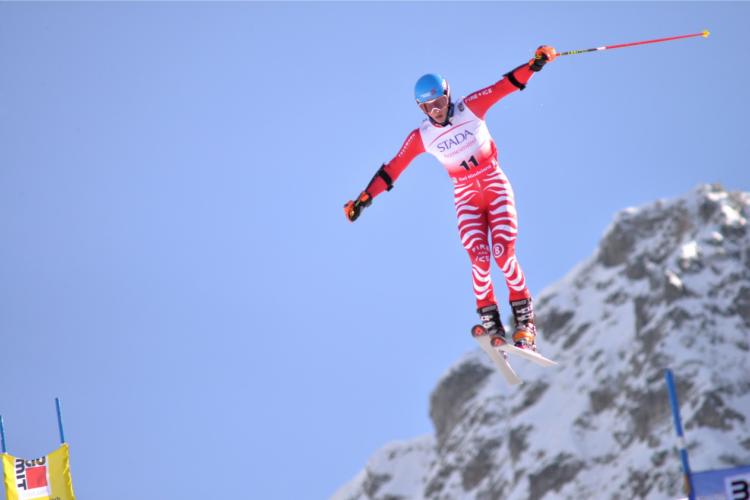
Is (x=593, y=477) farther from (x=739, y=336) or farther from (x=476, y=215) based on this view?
(x=476, y=215)

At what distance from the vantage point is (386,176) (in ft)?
78.3

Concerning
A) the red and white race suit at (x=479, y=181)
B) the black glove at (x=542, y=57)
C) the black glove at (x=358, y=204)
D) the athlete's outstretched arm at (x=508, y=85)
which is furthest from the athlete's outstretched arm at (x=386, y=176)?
the black glove at (x=542, y=57)

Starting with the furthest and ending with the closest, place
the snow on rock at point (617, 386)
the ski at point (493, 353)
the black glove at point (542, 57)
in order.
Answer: the snow on rock at point (617, 386), the ski at point (493, 353), the black glove at point (542, 57)

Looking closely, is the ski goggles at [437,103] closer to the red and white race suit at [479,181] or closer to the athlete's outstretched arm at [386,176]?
the red and white race suit at [479,181]

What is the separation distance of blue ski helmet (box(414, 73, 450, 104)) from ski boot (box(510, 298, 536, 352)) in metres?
3.31

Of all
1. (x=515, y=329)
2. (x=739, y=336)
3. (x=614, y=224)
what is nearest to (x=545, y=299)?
(x=614, y=224)

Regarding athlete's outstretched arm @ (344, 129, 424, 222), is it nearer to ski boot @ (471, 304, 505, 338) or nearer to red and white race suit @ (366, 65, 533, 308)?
red and white race suit @ (366, 65, 533, 308)

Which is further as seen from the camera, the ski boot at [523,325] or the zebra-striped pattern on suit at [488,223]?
the ski boot at [523,325]

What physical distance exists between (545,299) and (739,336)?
40.8m

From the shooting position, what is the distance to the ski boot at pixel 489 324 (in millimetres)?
23219

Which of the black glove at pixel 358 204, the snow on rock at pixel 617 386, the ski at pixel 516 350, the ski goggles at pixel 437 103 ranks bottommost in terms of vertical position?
the ski at pixel 516 350

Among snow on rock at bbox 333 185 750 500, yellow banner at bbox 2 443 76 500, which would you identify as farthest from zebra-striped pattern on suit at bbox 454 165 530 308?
snow on rock at bbox 333 185 750 500

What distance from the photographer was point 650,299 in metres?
147

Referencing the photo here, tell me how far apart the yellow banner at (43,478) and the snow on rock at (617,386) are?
8581 cm
